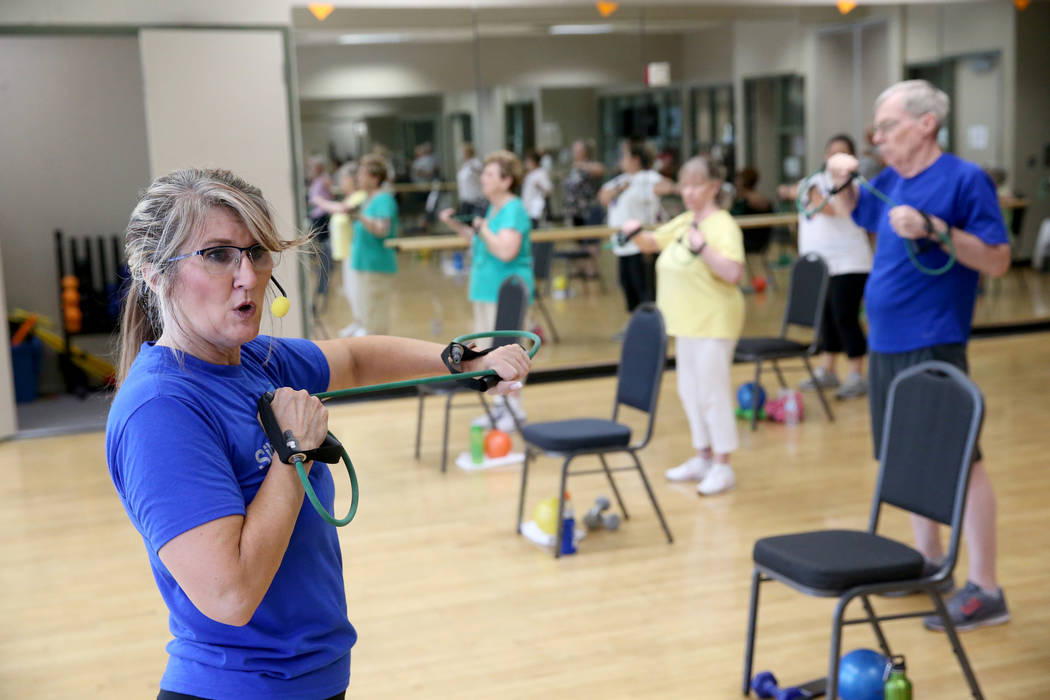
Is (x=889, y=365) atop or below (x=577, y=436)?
atop

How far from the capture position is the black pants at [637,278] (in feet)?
26.2

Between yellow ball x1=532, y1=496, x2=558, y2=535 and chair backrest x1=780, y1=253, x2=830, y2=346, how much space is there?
2405 millimetres

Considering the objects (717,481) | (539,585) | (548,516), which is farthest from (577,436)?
(717,481)

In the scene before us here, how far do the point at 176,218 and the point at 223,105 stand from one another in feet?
18.2

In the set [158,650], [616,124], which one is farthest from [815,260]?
[158,650]

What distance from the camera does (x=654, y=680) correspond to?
3057 mm

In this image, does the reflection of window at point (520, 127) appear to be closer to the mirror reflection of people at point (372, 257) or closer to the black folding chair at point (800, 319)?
the mirror reflection of people at point (372, 257)

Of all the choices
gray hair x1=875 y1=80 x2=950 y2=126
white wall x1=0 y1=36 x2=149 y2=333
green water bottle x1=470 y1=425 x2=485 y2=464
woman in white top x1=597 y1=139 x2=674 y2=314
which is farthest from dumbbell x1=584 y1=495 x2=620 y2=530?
white wall x1=0 y1=36 x2=149 y2=333

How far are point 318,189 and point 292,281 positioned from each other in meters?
0.68

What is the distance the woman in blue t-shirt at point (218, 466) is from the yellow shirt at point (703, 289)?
3.27m

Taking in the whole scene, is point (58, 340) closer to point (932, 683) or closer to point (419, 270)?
point (419, 270)

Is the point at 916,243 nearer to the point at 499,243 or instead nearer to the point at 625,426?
the point at 625,426

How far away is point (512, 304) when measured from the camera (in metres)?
5.37

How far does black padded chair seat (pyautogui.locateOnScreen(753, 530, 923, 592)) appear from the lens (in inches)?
102
